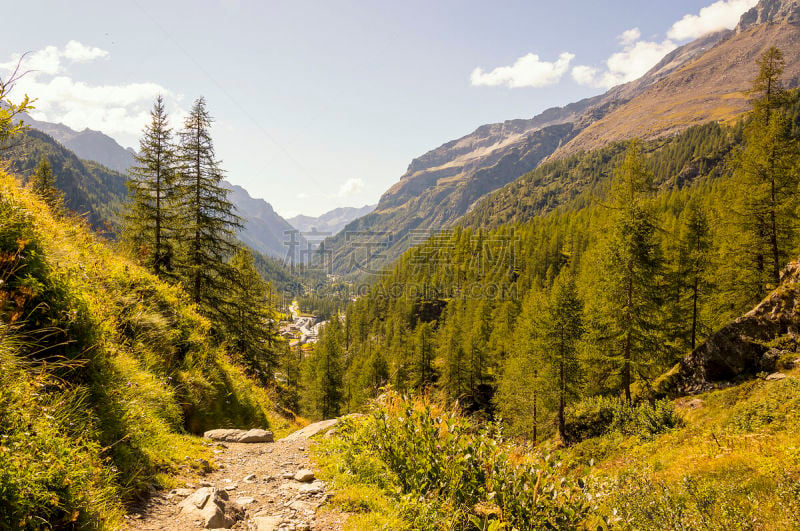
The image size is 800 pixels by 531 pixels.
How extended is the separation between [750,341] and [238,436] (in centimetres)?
1974

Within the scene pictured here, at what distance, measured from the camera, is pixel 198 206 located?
17.1m

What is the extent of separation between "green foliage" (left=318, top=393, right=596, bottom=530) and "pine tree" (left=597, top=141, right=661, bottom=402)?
62.1 ft

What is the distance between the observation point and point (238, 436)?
8648mm

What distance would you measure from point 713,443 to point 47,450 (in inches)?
532

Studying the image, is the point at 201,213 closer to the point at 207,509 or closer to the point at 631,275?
the point at 207,509

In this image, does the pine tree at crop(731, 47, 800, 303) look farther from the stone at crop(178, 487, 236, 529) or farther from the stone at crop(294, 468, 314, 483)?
the stone at crop(178, 487, 236, 529)

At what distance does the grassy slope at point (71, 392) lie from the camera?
2.84 meters

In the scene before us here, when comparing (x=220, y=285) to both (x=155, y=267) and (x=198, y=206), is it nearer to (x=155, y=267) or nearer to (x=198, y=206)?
(x=155, y=267)

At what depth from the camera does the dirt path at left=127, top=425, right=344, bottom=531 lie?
418cm

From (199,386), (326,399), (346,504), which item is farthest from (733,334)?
(326,399)

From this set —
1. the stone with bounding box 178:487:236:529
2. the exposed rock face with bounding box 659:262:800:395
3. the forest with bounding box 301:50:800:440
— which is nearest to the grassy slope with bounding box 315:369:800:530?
the stone with bounding box 178:487:236:529

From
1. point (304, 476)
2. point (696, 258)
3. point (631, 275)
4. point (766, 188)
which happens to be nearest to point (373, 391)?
point (304, 476)

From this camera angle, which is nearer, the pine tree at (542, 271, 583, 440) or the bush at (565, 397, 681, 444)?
the bush at (565, 397, 681, 444)

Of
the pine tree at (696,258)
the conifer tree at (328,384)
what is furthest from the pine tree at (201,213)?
the pine tree at (696,258)
